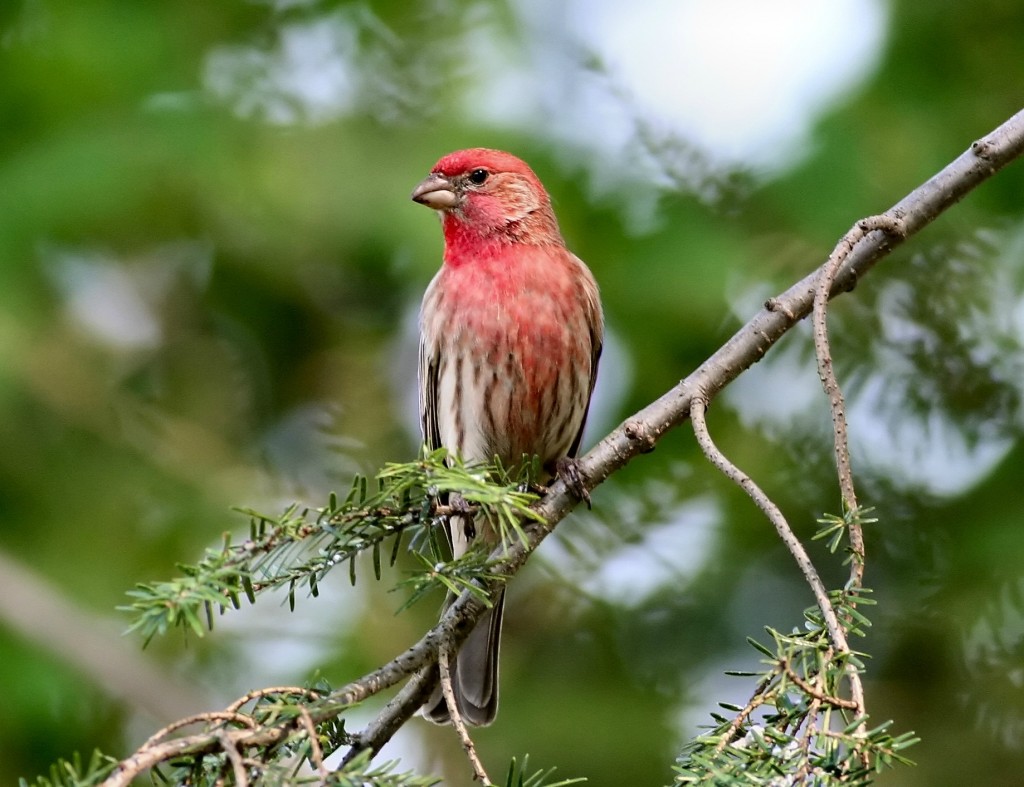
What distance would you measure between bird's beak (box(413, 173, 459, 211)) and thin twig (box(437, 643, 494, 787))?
2503 mm

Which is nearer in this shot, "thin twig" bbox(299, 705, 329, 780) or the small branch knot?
"thin twig" bbox(299, 705, 329, 780)

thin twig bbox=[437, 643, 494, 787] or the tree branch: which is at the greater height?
Result: the tree branch

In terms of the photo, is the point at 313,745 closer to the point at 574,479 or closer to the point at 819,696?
the point at 819,696

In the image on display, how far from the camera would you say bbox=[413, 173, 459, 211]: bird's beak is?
5.09 metres

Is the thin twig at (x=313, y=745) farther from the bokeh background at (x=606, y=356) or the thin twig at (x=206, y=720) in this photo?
the bokeh background at (x=606, y=356)

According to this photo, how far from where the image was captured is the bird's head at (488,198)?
5.05 meters

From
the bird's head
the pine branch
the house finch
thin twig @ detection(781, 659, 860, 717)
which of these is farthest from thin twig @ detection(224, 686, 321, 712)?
the bird's head

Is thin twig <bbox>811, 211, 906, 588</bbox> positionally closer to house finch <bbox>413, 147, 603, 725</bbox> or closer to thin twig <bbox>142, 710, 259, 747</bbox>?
thin twig <bbox>142, 710, 259, 747</bbox>

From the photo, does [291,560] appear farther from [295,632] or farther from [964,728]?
[964,728]

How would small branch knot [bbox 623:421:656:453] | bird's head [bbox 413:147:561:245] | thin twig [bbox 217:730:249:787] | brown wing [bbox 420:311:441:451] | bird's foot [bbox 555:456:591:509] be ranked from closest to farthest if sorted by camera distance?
thin twig [bbox 217:730:249:787] → small branch knot [bbox 623:421:656:453] → bird's foot [bbox 555:456:591:509] → brown wing [bbox 420:311:441:451] → bird's head [bbox 413:147:561:245]

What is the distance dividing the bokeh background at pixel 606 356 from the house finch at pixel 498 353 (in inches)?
13.2

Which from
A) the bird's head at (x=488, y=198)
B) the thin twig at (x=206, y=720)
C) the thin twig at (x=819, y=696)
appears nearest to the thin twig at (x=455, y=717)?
the thin twig at (x=206, y=720)

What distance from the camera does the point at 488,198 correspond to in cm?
511

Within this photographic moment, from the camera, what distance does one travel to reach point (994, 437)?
491 centimetres
